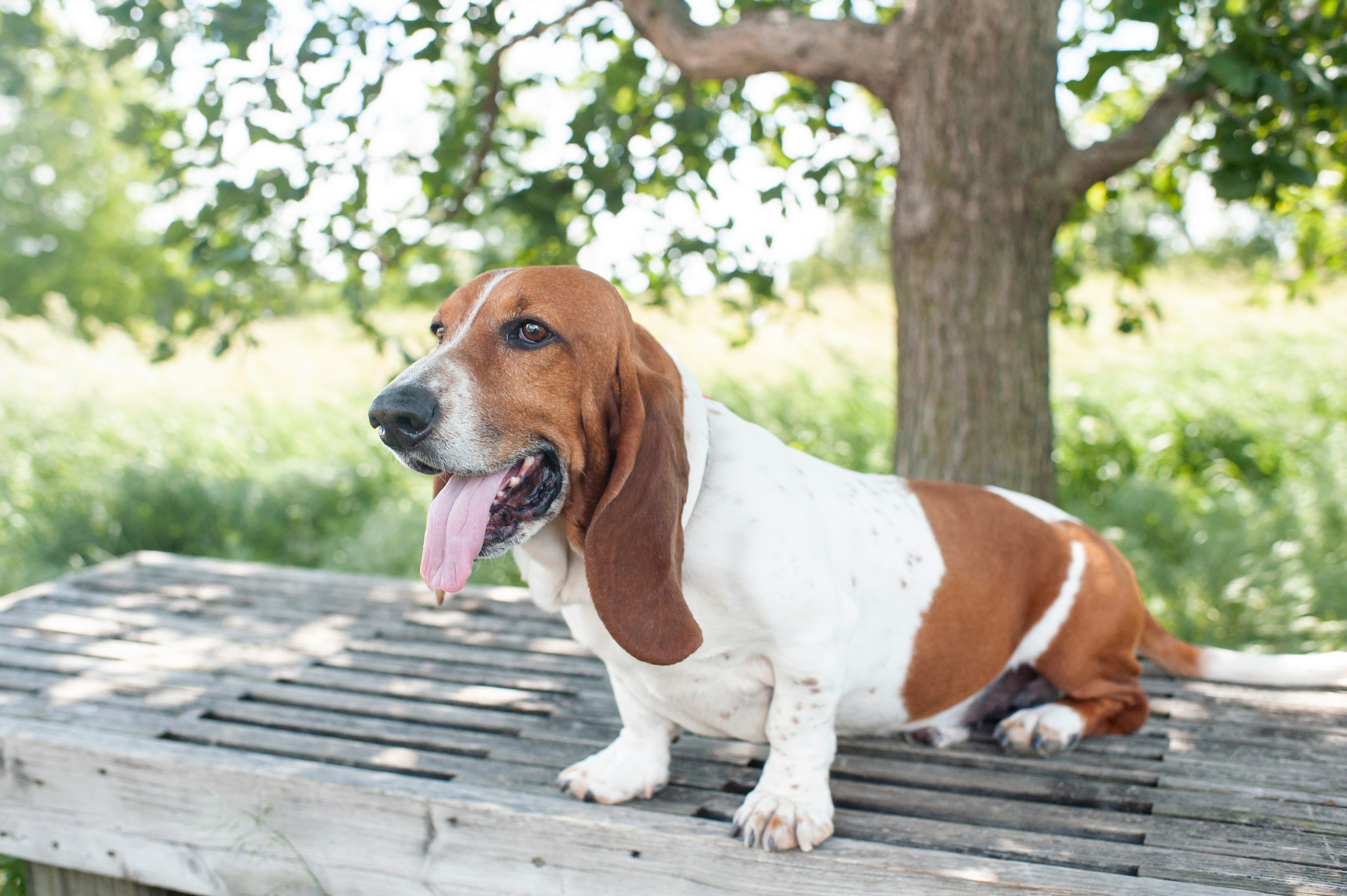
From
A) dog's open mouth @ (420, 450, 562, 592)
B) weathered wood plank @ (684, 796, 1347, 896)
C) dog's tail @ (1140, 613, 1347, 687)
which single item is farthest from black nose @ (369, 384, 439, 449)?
dog's tail @ (1140, 613, 1347, 687)

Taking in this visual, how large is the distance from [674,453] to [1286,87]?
2.46 meters

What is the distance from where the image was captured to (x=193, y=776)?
248 cm

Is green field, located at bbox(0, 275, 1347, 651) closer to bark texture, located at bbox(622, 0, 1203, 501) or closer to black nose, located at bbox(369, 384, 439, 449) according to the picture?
bark texture, located at bbox(622, 0, 1203, 501)

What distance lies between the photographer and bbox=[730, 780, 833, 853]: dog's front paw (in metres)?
2.08

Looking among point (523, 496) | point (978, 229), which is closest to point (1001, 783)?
point (523, 496)

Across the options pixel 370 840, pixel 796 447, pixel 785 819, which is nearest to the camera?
pixel 785 819

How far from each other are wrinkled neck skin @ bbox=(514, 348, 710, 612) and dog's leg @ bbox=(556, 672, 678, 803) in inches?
13.3

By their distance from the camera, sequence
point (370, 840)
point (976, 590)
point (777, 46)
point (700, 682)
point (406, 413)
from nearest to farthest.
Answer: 1. point (406, 413)
2. point (700, 682)
3. point (370, 840)
4. point (976, 590)
5. point (777, 46)

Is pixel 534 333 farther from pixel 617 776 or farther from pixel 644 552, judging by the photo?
pixel 617 776

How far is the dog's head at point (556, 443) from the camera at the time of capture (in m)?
1.85

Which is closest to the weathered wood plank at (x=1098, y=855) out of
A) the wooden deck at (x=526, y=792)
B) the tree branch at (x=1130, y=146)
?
Answer: the wooden deck at (x=526, y=792)

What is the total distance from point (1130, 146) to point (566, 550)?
8.74ft

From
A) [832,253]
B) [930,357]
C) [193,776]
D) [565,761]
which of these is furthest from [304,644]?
[832,253]

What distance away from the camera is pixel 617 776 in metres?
2.36
